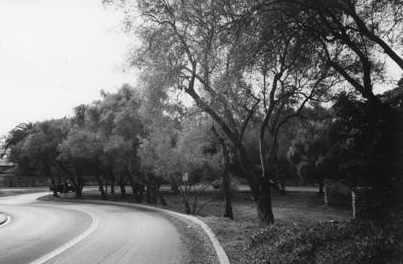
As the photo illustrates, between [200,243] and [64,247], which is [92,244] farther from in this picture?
[200,243]

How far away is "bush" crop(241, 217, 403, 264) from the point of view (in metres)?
6.92

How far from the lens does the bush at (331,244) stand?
272 inches

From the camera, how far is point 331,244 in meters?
8.38

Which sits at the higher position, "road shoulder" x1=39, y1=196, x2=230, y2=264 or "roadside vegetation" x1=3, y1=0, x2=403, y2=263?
"roadside vegetation" x1=3, y1=0, x2=403, y2=263

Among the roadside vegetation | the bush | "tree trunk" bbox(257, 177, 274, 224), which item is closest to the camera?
the bush

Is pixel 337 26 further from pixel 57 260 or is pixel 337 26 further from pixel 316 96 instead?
pixel 57 260

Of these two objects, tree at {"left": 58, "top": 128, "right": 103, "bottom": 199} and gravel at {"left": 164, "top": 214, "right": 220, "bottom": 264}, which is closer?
gravel at {"left": 164, "top": 214, "right": 220, "bottom": 264}

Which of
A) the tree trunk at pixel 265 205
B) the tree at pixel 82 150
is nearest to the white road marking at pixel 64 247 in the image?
the tree trunk at pixel 265 205

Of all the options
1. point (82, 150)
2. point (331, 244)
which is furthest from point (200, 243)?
point (82, 150)

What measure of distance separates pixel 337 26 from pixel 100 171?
4206cm

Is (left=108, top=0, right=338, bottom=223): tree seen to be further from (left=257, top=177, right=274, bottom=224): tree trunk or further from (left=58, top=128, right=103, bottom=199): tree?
(left=58, top=128, right=103, bottom=199): tree

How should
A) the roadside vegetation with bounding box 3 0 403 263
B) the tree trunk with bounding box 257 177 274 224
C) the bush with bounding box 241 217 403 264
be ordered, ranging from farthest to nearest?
the tree trunk with bounding box 257 177 274 224, the roadside vegetation with bounding box 3 0 403 263, the bush with bounding box 241 217 403 264

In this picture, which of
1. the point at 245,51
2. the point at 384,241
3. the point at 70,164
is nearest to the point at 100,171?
the point at 70,164

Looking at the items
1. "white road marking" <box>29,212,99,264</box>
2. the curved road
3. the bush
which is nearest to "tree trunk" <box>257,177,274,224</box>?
the curved road
